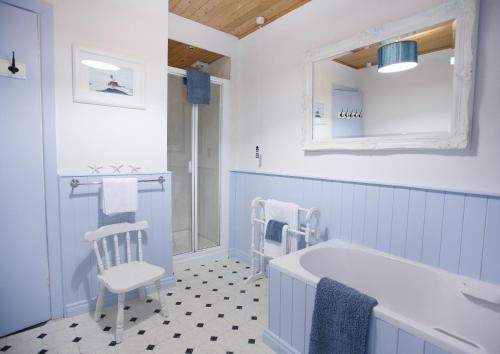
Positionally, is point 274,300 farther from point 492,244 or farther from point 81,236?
point 81,236

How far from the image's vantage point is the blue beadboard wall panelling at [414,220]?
60.5 inches

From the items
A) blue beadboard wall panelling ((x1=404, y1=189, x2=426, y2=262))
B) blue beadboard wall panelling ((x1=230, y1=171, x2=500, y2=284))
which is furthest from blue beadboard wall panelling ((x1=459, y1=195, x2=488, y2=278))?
blue beadboard wall panelling ((x1=404, y1=189, x2=426, y2=262))

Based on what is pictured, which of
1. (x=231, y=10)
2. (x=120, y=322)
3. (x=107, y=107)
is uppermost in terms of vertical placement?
(x=231, y=10)

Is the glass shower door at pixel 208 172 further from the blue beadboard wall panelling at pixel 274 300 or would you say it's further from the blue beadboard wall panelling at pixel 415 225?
the blue beadboard wall panelling at pixel 415 225

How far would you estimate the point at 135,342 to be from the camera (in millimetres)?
1776

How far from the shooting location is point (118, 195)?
6.79 ft

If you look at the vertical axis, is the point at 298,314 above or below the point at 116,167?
below

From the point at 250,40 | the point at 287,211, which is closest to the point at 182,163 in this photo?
the point at 287,211

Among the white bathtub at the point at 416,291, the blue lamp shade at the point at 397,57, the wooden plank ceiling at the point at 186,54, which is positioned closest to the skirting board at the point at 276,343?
the white bathtub at the point at 416,291

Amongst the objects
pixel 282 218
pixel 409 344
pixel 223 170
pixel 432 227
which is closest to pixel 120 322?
pixel 282 218

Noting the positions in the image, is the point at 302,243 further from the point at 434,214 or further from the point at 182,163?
the point at 182,163

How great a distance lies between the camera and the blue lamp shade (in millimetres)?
1805

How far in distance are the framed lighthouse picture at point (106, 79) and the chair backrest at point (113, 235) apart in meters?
0.95

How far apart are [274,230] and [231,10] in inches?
82.7
